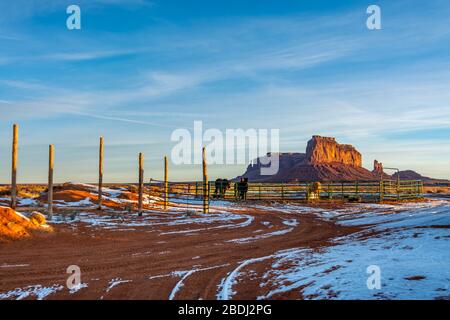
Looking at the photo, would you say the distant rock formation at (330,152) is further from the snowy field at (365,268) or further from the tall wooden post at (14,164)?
the snowy field at (365,268)

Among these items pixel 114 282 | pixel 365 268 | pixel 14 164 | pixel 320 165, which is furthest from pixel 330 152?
pixel 114 282

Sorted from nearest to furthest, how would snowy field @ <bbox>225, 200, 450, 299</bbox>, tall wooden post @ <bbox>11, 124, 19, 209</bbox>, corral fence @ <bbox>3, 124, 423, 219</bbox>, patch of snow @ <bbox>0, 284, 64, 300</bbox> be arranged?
snowy field @ <bbox>225, 200, 450, 299</bbox> → patch of snow @ <bbox>0, 284, 64, 300</bbox> → tall wooden post @ <bbox>11, 124, 19, 209</bbox> → corral fence @ <bbox>3, 124, 423, 219</bbox>

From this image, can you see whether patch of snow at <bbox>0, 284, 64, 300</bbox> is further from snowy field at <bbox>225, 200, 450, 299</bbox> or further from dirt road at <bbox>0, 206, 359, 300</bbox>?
snowy field at <bbox>225, 200, 450, 299</bbox>

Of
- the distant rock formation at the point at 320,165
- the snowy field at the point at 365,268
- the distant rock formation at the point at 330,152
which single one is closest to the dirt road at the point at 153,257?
the snowy field at the point at 365,268

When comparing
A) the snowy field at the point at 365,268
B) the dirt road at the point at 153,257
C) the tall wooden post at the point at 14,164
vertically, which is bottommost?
the dirt road at the point at 153,257

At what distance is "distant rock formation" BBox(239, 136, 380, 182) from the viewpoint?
151m

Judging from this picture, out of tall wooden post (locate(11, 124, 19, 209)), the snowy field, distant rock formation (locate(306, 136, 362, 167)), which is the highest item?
distant rock formation (locate(306, 136, 362, 167))

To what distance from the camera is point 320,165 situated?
16012 cm

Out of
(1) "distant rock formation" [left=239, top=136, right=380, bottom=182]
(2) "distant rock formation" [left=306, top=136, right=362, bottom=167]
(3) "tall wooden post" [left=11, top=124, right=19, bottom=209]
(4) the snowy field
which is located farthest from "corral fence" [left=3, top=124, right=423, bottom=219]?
(2) "distant rock formation" [left=306, top=136, right=362, bottom=167]

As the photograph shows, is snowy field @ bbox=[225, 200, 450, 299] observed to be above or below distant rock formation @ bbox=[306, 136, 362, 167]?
below

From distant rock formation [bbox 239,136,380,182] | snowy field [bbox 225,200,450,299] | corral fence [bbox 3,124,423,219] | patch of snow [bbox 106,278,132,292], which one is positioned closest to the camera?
snowy field [bbox 225,200,450,299]

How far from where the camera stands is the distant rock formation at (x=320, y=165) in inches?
5950
